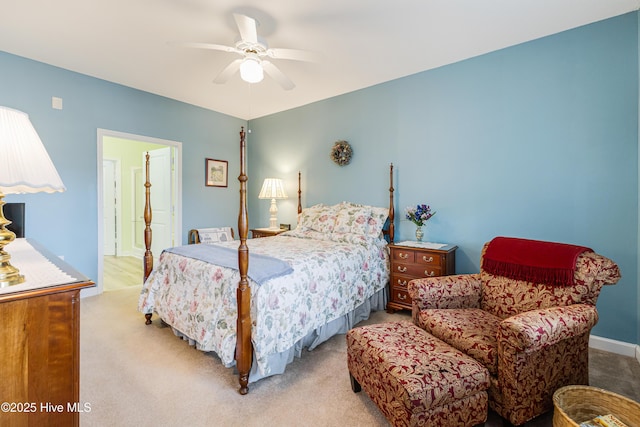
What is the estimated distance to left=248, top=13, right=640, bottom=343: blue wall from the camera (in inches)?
93.9

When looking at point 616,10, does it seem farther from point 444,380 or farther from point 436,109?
point 444,380

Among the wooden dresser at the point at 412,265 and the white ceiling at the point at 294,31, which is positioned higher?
the white ceiling at the point at 294,31

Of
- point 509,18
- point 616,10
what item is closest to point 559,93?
point 616,10

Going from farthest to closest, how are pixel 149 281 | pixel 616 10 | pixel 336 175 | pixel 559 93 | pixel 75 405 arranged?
pixel 336 175
pixel 149 281
pixel 559 93
pixel 616 10
pixel 75 405

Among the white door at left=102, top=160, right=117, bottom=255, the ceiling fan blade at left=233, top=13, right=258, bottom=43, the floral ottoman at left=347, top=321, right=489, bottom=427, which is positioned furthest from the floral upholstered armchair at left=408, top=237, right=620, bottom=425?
the white door at left=102, top=160, right=117, bottom=255

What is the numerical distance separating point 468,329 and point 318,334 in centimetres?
119

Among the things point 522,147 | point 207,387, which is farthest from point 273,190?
point 522,147

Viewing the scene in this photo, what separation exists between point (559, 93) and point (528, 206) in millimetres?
1004

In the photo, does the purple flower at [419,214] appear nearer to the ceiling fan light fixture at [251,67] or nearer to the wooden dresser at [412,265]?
the wooden dresser at [412,265]

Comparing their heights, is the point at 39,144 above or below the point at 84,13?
below

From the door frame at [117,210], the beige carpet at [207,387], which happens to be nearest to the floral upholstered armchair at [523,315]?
the beige carpet at [207,387]

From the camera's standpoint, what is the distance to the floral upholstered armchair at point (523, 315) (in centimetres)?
148

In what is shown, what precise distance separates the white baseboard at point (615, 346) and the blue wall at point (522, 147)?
0.05 meters

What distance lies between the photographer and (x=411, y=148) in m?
3.52
